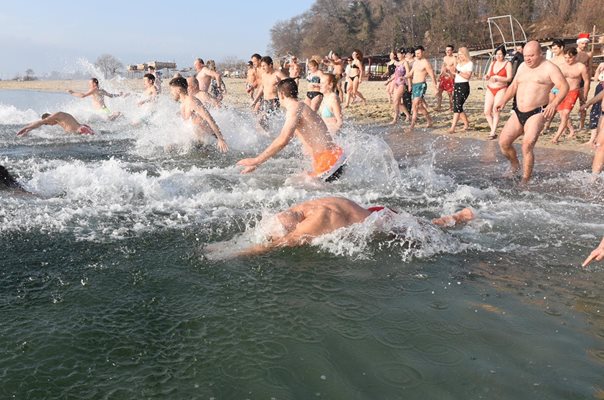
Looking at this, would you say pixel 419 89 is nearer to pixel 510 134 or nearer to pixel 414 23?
pixel 510 134

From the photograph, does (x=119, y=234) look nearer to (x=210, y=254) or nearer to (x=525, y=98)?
(x=210, y=254)

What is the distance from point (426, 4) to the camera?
68312 mm

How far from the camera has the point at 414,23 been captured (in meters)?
66.8

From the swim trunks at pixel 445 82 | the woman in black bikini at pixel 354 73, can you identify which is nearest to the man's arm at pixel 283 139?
the swim trunks at pixel 445 82

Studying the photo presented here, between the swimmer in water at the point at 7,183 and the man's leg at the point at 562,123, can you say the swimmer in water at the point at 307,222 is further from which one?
the man's leg at the point at 562,123

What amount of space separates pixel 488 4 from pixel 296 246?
63.0 metres

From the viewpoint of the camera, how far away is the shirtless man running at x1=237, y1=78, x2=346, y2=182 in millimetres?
5418

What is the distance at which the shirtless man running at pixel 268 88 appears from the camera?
10.5 meters

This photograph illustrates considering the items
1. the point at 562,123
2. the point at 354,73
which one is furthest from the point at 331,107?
the point at 354,73

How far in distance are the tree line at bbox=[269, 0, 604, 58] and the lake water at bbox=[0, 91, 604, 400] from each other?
4613cm

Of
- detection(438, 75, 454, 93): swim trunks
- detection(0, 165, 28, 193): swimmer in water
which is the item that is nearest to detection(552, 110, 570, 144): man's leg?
detection(438, 75, 454, 93): swim trunks

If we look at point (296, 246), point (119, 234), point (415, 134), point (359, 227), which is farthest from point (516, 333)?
point (415, 134)

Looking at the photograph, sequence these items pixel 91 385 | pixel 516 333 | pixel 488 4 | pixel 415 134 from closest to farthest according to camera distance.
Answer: pixel 91 385, pixel 516 333, pixel 415 134, pixel 488 4

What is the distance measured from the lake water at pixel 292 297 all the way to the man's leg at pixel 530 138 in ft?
0.98
